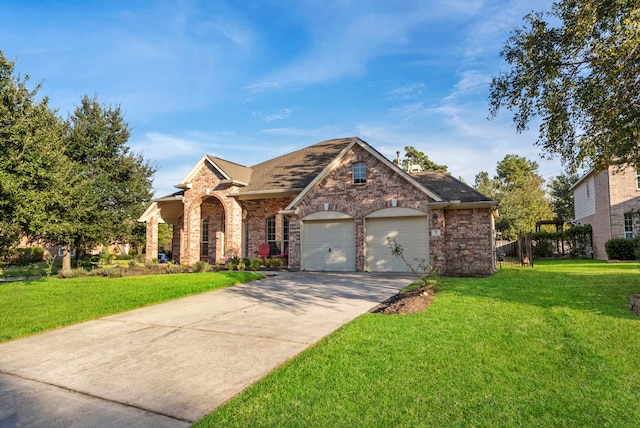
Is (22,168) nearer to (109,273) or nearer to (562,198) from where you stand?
(109,273)

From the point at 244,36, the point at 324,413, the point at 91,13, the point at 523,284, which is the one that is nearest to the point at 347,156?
the point at 244,36

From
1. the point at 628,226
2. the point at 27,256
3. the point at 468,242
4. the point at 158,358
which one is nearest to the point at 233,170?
the point at 468,242

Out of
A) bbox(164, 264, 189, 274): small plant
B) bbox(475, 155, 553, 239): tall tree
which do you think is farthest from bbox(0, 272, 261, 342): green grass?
bbox(475, 155, 553, 239): tall tree

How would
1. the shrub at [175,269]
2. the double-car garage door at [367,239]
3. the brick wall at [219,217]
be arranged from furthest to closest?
the brick wall at [219,217] < the shrub at [175,269] < the double-car garage door at [367,239]

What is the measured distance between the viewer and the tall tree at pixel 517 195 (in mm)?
32559

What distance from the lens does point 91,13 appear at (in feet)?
36.4

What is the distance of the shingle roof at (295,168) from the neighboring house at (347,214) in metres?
0.08

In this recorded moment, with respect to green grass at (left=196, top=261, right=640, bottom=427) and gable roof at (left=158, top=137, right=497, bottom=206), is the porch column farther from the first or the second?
green grass at (left=196, top=261, right=640, bottom=427)

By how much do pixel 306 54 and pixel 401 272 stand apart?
31.7 feet

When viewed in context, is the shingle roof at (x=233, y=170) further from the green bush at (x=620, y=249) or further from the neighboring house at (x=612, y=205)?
the green bush at (x=620, y=249)

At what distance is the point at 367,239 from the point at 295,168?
22.5ft

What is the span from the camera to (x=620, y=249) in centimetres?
2047

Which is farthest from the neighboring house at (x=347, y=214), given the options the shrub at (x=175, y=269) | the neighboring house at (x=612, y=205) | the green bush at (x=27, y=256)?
the green bush at (x=27, y=256)

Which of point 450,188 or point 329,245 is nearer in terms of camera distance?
point 450,188
